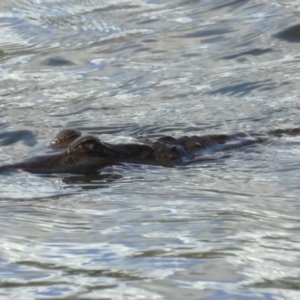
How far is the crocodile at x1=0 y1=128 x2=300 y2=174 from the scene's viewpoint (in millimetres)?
7023

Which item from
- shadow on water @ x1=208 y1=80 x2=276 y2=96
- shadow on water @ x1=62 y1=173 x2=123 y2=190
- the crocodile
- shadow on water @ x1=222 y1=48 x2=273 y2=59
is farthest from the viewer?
shadow on water @ x1=222 y1=48 x2=273 y2=59

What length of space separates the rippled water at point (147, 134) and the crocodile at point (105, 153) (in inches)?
5.2

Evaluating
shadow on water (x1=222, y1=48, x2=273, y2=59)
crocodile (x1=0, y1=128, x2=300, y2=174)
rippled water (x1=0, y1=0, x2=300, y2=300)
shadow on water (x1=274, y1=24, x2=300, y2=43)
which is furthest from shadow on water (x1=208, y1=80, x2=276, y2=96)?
crocodile (x1=0, y1=128, x2=300, y2=174)

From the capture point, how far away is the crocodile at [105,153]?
7023mm

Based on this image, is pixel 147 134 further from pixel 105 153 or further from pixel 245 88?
pixel 245 88

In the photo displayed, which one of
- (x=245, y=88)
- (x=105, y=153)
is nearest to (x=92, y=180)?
(x=105, y=153)

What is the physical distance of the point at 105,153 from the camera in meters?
7.20

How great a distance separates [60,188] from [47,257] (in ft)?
5.67

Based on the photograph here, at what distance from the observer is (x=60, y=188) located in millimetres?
6531

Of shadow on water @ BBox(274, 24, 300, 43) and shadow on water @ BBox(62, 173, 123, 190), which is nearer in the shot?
shadow on water @ BBox(62, 173, 123, 190)

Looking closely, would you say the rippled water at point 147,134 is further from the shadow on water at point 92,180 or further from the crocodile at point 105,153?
the crocodile at point 105,153

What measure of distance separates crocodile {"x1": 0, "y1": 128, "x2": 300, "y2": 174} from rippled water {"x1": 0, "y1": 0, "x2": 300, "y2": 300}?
13cm

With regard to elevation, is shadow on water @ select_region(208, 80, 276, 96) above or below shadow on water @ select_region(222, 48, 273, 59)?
below

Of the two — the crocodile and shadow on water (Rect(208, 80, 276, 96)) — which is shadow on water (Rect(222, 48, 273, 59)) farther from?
the crocodile
